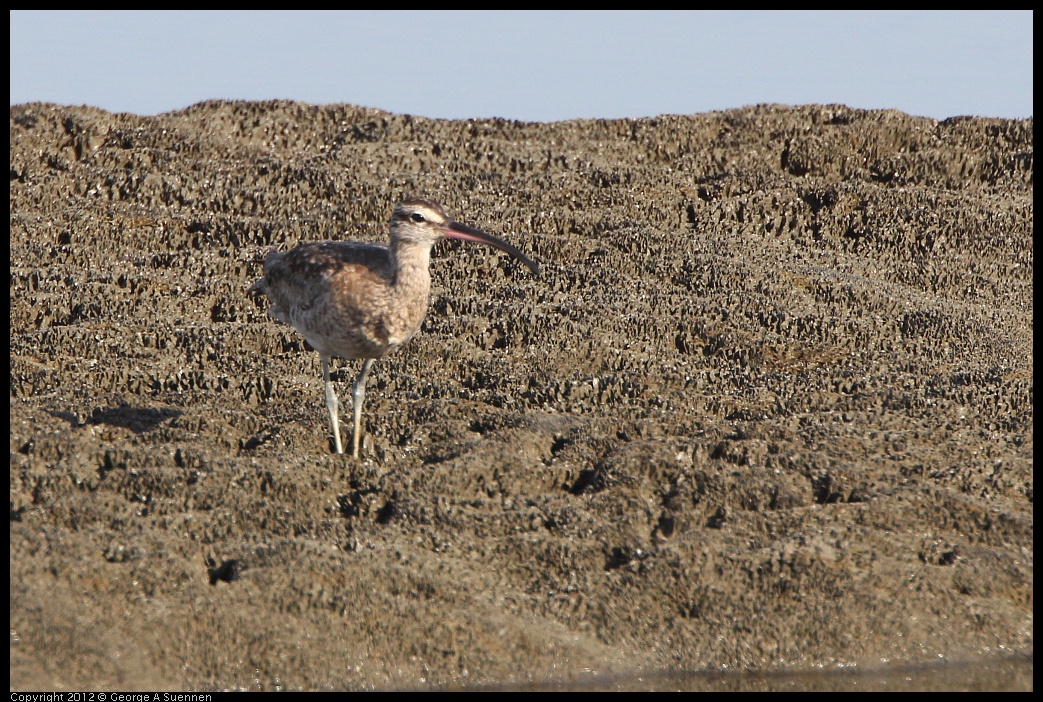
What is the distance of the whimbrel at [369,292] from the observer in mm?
6777

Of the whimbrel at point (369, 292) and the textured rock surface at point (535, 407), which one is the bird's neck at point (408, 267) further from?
the textured rock surface at point (535, 407)

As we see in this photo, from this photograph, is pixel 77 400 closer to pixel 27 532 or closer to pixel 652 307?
pixel 27 532

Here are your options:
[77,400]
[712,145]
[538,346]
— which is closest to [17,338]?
[77,400]

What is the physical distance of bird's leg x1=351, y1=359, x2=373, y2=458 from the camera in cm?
665

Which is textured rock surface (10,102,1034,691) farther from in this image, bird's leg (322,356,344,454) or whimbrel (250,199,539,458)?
whimbrel (250,199,539,458)

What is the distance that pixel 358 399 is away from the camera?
697 cm

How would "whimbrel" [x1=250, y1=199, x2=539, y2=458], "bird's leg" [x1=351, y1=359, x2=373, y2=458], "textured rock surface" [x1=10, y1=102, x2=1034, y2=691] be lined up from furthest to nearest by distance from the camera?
"whimbrel" [x1=250, y1=199, x2=539, y2=458] < "bird's leg" [x1=351, y1=359, x2=373, y2=458] < "textured rock surface" [x1=10, y1=102, x2=1034, y2=691]

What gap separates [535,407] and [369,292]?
1356mm

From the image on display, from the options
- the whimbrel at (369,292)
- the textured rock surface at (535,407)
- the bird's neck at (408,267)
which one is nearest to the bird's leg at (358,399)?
the whimbrel at (369,292)

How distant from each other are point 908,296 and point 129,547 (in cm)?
634

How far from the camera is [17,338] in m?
8.01

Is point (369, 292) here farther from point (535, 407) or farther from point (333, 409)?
point (535, 407)

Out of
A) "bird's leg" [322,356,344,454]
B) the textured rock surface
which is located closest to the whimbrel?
"bird's leg" [322,356,344,454]

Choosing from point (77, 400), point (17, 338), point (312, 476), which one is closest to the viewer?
point (312, 476)
